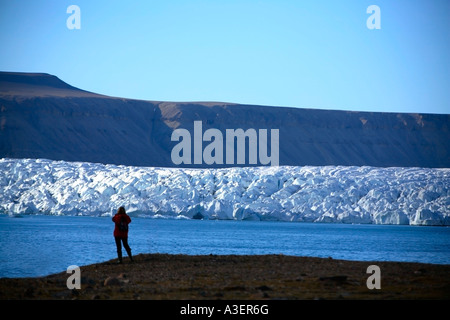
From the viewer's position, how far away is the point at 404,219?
44.2m

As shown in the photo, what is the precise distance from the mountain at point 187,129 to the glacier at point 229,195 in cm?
4905

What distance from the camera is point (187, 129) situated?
120m

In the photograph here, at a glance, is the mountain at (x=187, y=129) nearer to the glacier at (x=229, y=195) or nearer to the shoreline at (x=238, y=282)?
the glacier at (x=229, y=195)

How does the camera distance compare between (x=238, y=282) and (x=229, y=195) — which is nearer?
(x=238, y=282)

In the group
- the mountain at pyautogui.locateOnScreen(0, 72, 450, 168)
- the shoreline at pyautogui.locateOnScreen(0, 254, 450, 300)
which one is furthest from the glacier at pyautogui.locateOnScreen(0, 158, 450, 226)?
the mountain at pyautogui.locateOnScreen(0, 72, 450, 168)

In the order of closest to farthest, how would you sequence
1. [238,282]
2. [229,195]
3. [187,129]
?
[238,282], [229,195], [187,129]

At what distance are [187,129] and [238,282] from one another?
108 m

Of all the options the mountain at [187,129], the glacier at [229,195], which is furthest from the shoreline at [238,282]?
the mountain at [187,129]

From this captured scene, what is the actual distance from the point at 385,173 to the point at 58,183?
23886mm

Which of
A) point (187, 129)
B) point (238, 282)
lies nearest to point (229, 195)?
point (238, 282)

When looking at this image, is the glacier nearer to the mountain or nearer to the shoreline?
the shoreline

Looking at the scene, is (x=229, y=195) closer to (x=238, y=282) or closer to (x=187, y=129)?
(x=238, y=282)

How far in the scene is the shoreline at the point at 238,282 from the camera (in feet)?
34.1

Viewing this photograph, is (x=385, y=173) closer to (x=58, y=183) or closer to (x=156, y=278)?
(x=58, y=183)
